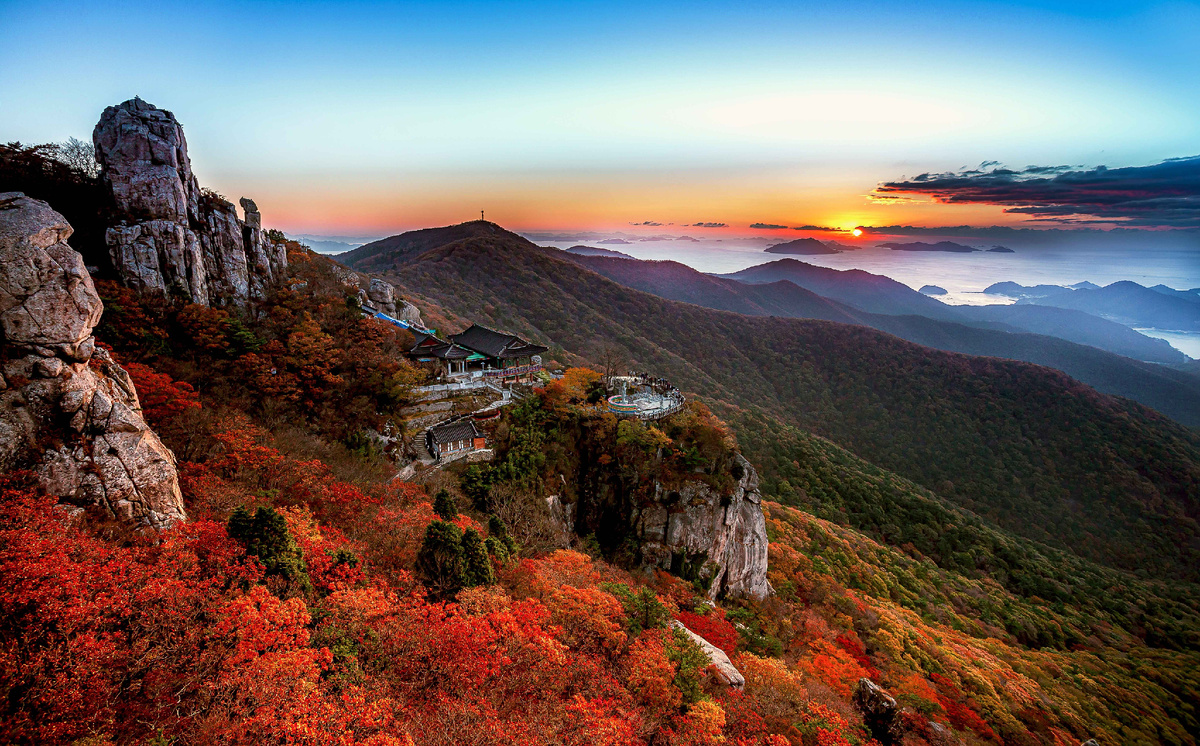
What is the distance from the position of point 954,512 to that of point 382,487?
69673 millimetres

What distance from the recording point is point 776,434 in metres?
64.3

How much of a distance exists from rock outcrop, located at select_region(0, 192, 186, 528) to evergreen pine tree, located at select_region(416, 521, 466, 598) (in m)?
7.20

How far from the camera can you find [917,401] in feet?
296

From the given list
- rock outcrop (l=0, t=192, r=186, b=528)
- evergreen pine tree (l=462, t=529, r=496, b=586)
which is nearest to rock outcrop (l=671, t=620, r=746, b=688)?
evergreen pine tree (l=462, t=529, r=496, b=586)

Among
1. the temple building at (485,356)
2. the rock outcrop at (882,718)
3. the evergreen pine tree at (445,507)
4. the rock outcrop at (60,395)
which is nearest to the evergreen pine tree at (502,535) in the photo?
the evergreen pine tree at (445,507)

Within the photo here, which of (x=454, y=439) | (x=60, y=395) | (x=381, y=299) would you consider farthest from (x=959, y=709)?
(x=381, y=299)

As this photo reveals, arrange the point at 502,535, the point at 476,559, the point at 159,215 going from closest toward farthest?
1. the point at 476,559
2. the point at 502,535
3. the point at 159,215

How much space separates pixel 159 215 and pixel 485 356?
62.5ft

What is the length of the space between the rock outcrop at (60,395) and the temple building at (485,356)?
17.0 meters

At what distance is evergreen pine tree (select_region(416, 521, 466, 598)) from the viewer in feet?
47.9

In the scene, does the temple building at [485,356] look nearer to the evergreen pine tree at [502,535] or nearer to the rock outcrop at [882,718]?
the evergreen pine tree at [502,535]

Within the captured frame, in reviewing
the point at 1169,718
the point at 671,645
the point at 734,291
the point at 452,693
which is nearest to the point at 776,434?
the point at 1169,718

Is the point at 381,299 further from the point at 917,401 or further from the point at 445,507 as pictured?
the point at 917,401

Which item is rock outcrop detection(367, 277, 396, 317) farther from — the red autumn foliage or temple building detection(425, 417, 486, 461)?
the red autumn foliage
